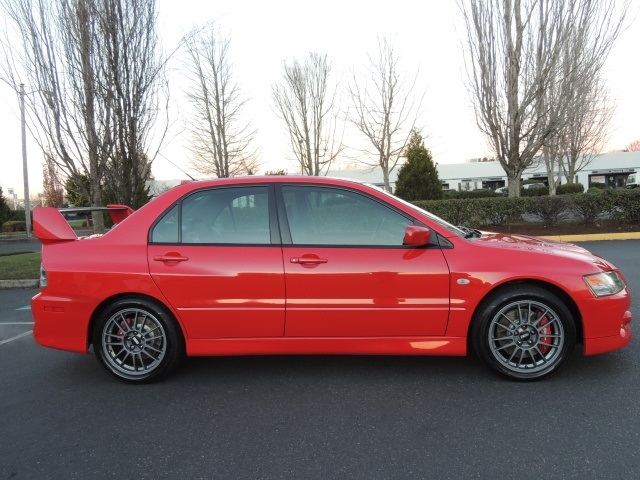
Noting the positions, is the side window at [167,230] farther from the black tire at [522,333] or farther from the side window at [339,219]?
the black tire at [522,333]

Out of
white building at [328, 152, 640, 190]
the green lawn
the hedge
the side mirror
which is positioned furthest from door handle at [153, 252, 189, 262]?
white building at [328, 152, 640, 190]

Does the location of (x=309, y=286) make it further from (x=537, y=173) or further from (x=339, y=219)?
(x=537, y=173)

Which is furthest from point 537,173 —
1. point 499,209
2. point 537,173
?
point 499,209

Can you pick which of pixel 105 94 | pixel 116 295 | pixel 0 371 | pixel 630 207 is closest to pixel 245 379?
pixel 116 295

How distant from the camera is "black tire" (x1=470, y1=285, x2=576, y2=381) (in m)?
3.21

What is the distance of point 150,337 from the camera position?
346 centimetres

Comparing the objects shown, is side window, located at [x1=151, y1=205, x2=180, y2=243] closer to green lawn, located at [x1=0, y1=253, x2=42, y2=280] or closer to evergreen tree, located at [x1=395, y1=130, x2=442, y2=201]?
green lawn, located at [x1=0, y1=253, x2=42, y2=280]

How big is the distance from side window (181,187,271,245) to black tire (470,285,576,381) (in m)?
1.75

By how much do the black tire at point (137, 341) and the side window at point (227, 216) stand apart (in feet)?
2.19

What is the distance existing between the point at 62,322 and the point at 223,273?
1368 mm

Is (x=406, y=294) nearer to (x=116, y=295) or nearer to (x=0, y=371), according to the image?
(x=116, y=295)

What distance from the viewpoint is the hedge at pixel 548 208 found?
13.1 m

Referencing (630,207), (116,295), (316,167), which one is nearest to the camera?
(116,295)

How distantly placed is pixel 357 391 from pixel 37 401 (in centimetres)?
239
